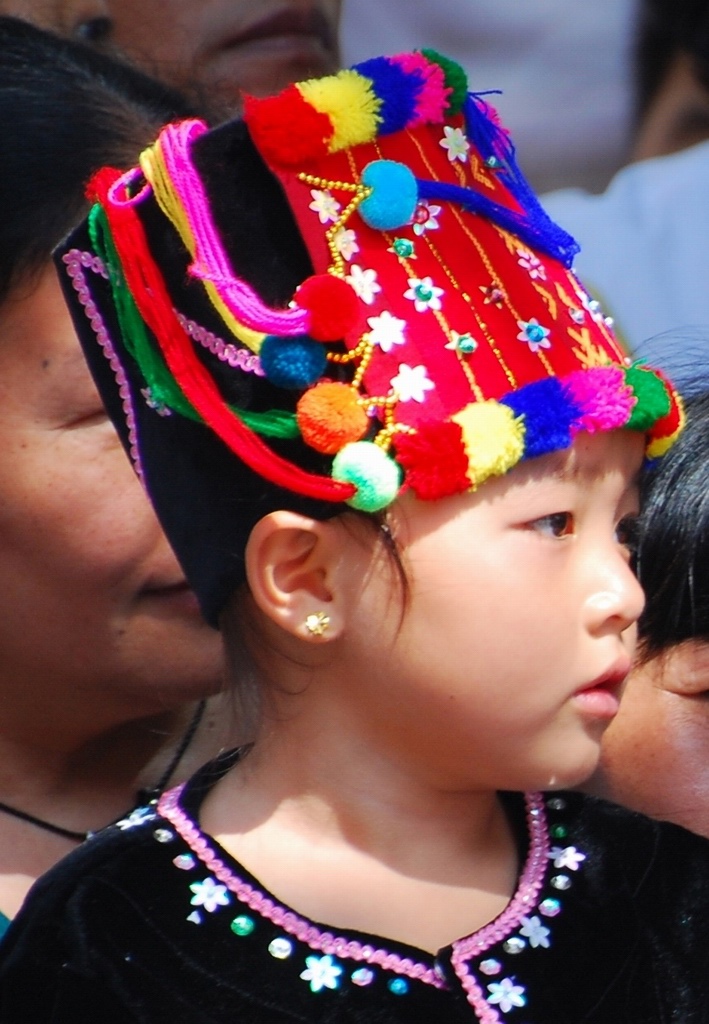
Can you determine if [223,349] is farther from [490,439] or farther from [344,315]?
[490,439]

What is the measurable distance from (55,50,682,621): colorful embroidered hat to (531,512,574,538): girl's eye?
0.23ft

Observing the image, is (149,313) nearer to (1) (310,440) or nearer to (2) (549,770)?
(1) (310,440)

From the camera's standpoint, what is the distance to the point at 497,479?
1287mm

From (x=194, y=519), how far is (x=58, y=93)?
0.73 m

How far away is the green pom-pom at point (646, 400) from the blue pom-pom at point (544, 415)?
0.07m

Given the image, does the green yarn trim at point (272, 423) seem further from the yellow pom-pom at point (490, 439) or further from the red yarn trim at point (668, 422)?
the red yarn trim at point (668, 422)

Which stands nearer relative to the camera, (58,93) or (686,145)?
(58,93)

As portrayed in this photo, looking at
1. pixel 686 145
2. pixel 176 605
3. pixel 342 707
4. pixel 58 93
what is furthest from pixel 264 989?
pixel 686 145

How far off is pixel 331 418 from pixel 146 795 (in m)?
0.95

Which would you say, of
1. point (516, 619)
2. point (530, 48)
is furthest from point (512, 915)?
point (530, 48)

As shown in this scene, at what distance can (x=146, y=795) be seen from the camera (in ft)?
6.72

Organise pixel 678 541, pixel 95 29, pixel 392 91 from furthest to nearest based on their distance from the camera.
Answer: pixel 95 29
pixel 678 541
pixel 392 91

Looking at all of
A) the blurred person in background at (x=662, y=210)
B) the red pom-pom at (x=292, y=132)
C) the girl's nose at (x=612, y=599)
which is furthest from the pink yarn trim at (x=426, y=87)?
the blurred person in background at (x=662, y=210)

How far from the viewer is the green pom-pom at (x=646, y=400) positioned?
4.35ft
